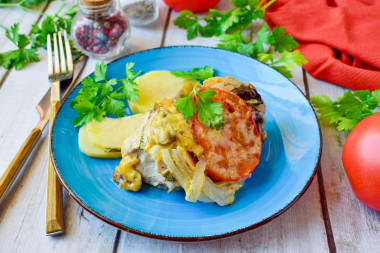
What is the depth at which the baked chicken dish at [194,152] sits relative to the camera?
192 centimetres

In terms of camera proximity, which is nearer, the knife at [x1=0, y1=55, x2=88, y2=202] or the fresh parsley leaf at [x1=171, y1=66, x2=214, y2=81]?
the knife at [x1=0, y1=55, x2=88, y2=202]

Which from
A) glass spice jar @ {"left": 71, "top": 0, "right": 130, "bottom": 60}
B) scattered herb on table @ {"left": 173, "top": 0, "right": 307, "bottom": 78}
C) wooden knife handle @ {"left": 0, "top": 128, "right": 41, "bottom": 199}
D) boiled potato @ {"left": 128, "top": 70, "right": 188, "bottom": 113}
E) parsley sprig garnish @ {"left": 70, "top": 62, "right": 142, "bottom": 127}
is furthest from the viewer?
glass spice jar @ {"left": 71, "top": 0, "right": 130, "bottom": 60}

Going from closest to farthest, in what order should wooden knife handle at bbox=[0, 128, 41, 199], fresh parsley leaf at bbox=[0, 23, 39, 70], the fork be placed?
the fork → wooden knife handle at bbox=[0, 128, 41, 199] → fresh parsley leaf at bbox=[0, 23, 39, 70]

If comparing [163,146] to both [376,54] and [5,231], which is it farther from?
[376,54]

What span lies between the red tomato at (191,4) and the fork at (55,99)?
1012 millimetres

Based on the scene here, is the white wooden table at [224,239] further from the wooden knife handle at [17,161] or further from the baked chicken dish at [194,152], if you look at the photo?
the baked chicken dish at [194,152]

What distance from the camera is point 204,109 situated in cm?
196

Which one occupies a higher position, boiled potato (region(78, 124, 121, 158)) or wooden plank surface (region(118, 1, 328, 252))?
boiled potato (region(78, 124, 121, 158))

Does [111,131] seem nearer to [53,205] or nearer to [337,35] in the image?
[53,205]

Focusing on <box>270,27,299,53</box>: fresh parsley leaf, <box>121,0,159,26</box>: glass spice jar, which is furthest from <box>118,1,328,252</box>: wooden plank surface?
<box>121,0,159,26</box>: glass spice jar

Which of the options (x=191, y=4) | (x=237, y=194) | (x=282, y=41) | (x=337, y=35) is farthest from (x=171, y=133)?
(x=191, y=4)

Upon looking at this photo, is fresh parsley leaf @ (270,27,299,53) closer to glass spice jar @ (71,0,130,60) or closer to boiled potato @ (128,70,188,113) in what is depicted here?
boiled potato @ (128,70,188,113)

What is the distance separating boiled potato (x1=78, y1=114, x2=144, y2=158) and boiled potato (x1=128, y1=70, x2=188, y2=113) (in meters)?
0.13

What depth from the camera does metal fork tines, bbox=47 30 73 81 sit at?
291 centimetres
